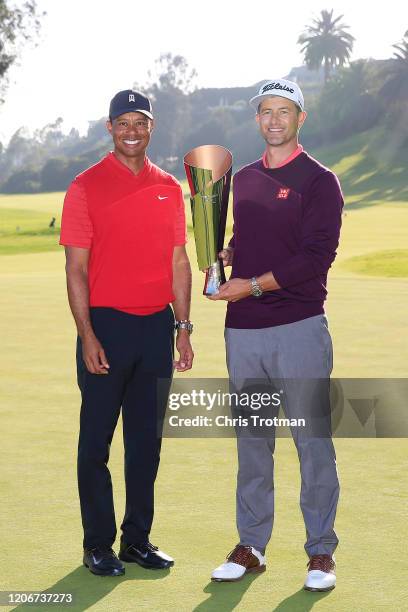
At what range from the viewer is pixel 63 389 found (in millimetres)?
10445

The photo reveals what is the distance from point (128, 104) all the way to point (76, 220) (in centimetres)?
58

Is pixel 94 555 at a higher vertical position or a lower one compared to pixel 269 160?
lower

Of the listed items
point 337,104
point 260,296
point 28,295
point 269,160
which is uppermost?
point 337,104

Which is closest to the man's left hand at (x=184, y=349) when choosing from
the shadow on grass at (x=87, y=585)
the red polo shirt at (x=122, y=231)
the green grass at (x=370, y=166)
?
the red polo shirt at (x=122, y=231)

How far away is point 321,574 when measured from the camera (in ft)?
16.2

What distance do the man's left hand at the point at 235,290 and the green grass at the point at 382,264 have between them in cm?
2163

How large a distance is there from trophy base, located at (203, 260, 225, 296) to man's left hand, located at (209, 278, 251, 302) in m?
0.04

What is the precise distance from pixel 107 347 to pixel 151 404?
0.36 metres

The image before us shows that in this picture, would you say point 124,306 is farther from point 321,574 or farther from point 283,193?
point 321,574

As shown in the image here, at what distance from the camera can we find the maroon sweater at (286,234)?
4.92 metres

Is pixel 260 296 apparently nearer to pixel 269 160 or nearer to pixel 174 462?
pixel 269 160

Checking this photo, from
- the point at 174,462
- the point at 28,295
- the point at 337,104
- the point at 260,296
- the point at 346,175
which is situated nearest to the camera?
the point at 260,296

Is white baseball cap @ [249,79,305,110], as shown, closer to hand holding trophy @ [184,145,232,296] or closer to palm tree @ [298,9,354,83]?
hand holding trophy @ [184,145,232,296]

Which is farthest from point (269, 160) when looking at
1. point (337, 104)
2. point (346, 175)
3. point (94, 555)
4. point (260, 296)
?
point (337, 104)
